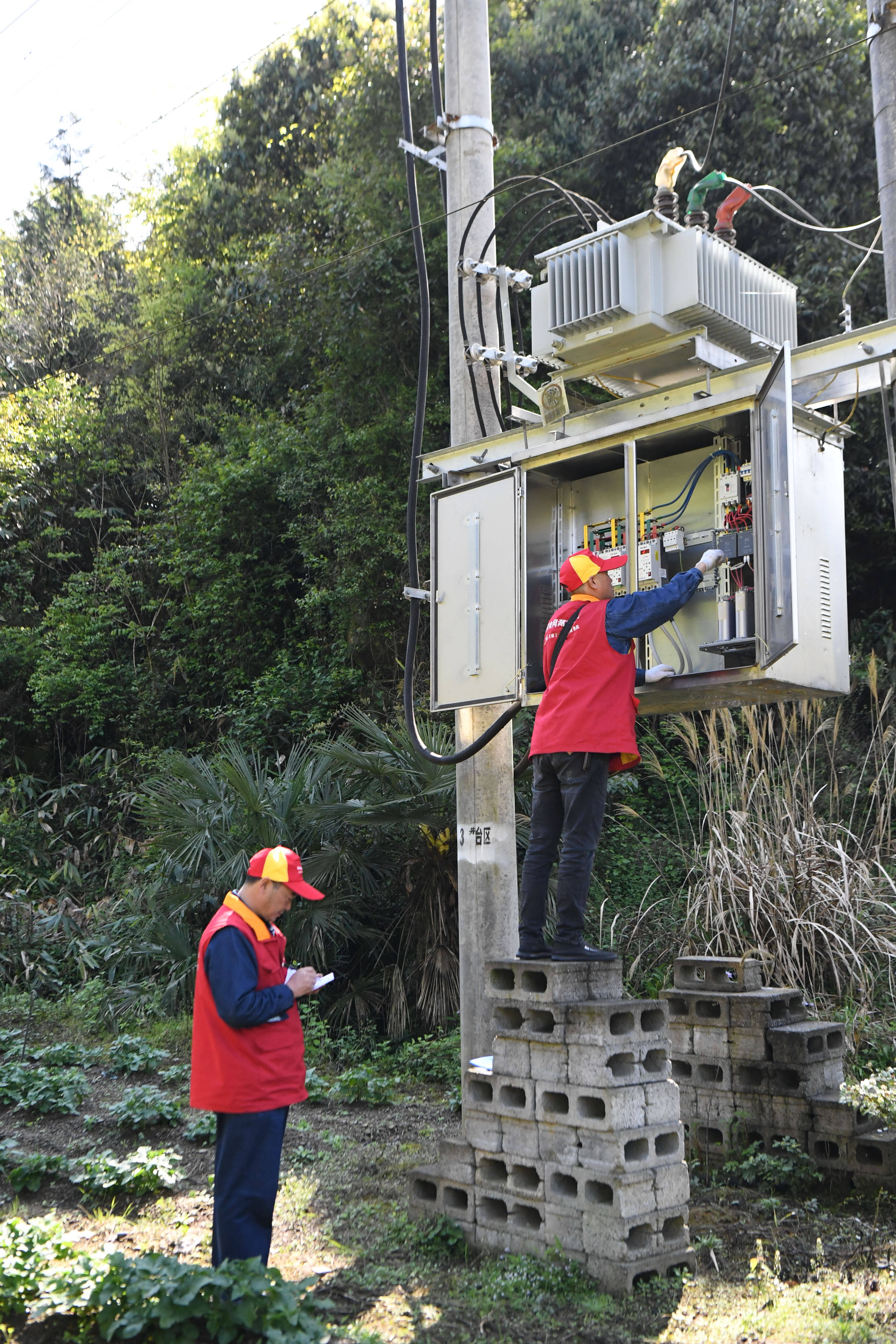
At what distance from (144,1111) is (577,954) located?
11.2 feet

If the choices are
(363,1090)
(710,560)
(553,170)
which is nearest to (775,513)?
(710,560)

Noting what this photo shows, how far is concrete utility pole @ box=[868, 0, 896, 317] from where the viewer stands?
6902 millimetres

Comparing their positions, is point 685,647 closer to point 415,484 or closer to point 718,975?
point 415,484

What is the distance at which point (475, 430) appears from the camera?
7.46 meters

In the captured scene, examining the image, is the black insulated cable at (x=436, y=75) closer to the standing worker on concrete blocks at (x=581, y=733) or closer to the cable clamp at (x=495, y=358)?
the cable clamp at (x=495, y=358)

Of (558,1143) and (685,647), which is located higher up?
(685,647)

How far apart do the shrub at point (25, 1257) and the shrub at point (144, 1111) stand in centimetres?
248

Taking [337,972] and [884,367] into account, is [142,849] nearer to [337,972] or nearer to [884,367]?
[337,972]

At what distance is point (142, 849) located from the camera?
1427 cm

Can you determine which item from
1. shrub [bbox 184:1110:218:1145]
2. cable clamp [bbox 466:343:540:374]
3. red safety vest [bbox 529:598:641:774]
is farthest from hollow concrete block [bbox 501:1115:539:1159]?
cable clamp [bbox 466:343:540:374]

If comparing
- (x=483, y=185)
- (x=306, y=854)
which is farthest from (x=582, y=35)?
(x=306, y=854)

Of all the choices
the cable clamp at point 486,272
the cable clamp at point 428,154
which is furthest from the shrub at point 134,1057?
the cable clamp at point 428,154

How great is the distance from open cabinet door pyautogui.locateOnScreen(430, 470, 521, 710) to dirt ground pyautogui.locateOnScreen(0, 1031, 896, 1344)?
2736mm

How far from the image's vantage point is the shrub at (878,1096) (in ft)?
21.0
